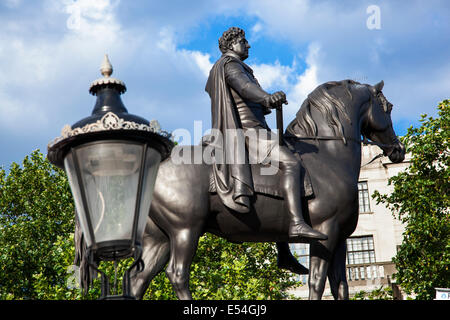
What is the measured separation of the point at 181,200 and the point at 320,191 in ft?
6.02

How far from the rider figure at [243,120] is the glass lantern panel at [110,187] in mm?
3512

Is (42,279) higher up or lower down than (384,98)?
lower down

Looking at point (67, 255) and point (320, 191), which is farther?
point (67, 255)

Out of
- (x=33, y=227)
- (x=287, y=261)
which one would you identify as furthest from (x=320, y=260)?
(x=33, y=227)

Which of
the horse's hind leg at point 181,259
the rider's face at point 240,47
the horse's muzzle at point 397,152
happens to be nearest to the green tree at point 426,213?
the horse's muzzle at point 397,152

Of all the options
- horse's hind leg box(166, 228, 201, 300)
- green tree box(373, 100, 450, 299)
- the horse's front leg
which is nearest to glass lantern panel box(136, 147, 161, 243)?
horse's hind leg box(166, 228, 201, 300)

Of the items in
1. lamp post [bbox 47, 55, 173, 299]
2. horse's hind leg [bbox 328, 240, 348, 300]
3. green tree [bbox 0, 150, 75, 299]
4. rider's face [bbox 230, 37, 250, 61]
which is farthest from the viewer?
green tree [bbox 0, 150, 75, 299]

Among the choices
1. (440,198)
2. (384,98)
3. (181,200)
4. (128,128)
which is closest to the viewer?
(128,128)

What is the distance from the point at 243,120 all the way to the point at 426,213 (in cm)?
1721

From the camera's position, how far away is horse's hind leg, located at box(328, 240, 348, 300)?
29.9 feet

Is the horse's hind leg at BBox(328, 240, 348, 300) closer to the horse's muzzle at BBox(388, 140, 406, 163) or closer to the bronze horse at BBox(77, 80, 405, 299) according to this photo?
the bronze horse at BBox(77, 80, 405, 299)

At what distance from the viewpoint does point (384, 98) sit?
1012cm
